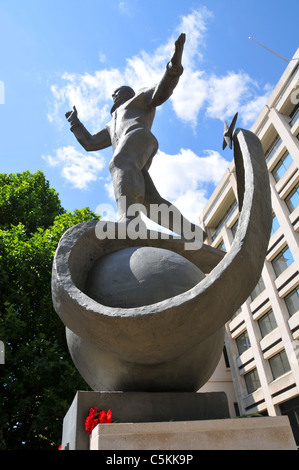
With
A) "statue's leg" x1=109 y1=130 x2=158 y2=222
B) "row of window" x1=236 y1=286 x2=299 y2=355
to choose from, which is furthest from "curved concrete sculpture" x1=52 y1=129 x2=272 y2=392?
"row of window" x1=236 y1=286 x2=299 y2=355

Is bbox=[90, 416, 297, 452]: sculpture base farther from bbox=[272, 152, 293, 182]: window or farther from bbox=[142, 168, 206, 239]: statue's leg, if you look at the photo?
bbox=[272, 152, 293, 182]: window

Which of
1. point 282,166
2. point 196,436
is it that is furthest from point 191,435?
point 282,166

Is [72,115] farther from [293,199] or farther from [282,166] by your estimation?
[282,166]

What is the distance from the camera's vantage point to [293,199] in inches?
974

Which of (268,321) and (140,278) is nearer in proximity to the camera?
(140,278)

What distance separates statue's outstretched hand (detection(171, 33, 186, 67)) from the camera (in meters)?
4.09

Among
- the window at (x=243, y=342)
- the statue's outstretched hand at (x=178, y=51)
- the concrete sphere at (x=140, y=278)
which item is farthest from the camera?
the window at (x=243, y=342)

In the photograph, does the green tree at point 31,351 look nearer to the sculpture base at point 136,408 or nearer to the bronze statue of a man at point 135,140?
the bronze statue of a man at point 135,140

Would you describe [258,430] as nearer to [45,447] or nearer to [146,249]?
[146,249]

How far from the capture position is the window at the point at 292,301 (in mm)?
22953

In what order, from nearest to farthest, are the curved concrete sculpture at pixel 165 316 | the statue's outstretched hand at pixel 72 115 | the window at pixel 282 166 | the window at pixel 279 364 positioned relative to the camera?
the curved concrete sculpture at pixel 165 316, the statue's outstretched hand at pixel 72 115, the window at pixel 279 364, the window at pixel 282 166

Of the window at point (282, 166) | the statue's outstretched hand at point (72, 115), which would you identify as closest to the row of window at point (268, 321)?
the window at point (282, 166)

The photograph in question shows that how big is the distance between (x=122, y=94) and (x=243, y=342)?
2632cm

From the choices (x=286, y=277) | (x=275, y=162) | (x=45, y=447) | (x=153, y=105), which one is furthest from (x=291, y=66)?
(x=45, y=447)
